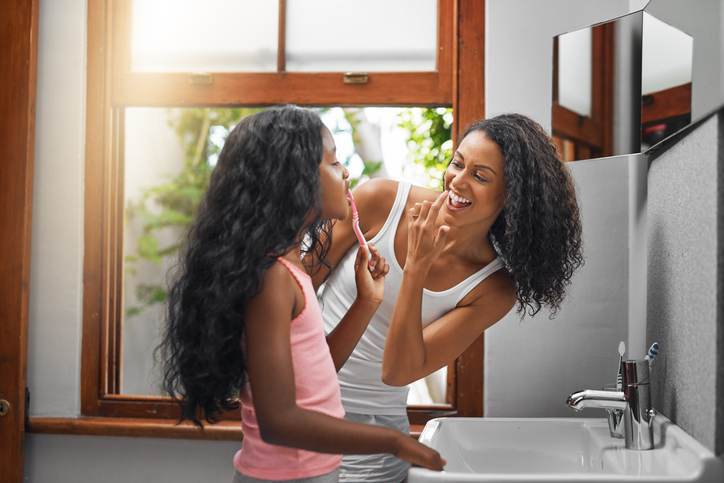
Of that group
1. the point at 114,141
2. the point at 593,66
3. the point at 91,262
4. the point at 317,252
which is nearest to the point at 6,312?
the point at 91,262

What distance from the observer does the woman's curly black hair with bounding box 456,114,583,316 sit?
1391mm

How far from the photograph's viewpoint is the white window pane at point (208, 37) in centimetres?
191

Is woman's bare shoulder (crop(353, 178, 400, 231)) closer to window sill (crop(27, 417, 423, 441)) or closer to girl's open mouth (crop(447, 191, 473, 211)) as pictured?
girl's open mouth (crop(447, 191, 473, 211))

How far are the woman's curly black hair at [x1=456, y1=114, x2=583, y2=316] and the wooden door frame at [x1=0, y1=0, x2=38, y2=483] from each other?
40.0 inches

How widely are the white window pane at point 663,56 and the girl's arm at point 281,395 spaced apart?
77 centimetres

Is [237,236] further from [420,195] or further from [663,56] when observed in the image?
[663,56]

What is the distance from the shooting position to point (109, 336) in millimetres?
1815

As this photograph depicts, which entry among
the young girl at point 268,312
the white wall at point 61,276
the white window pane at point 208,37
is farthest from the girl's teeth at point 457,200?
the white wall at point 61,276

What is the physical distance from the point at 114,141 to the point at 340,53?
1.94 feet

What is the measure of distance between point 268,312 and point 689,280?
665 millimetres

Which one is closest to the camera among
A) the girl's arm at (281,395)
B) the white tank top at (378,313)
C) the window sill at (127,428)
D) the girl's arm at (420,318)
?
the girl's arm at (281,395)

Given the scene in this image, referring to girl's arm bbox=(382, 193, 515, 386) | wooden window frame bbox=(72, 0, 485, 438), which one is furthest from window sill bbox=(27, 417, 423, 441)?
girl's arm bbox=(382, 193, 515, 386)

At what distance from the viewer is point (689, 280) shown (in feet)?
3.82

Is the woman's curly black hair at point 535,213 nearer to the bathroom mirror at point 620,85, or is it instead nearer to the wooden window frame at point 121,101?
the bathroom mirror at point 620,85
